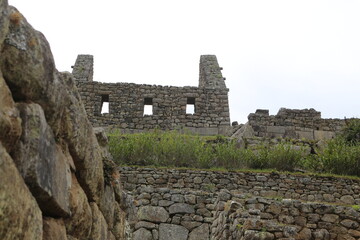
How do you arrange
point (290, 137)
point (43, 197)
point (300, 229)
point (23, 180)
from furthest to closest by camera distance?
point (290, 137) → point (300, 229) → point (43, 197) → point (23, 180)

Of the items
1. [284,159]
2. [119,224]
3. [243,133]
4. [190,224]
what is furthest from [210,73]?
[119,224]

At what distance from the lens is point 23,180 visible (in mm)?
2238

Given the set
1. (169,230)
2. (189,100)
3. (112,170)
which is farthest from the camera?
(189,100)

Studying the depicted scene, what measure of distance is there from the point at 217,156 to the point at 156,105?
595cm

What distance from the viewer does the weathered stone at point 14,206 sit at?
6.46 feet

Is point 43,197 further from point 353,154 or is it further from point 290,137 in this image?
point 290,137

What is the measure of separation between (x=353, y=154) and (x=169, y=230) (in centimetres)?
666

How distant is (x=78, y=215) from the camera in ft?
10.5

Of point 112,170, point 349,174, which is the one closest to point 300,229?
point 112,170

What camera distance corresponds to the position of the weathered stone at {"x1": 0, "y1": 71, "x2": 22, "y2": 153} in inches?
81.6

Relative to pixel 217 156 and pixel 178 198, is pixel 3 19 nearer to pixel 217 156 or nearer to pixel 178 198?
pixel 178 198

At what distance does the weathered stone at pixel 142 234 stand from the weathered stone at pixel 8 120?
333 inches

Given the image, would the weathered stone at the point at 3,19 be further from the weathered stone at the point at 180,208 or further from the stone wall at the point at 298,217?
the weathered stone at the point at 180,208

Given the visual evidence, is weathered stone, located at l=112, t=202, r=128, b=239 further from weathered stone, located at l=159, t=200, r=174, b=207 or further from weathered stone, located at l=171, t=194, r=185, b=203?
weathered stone, located at l=171, t=194, r=185, b=203
